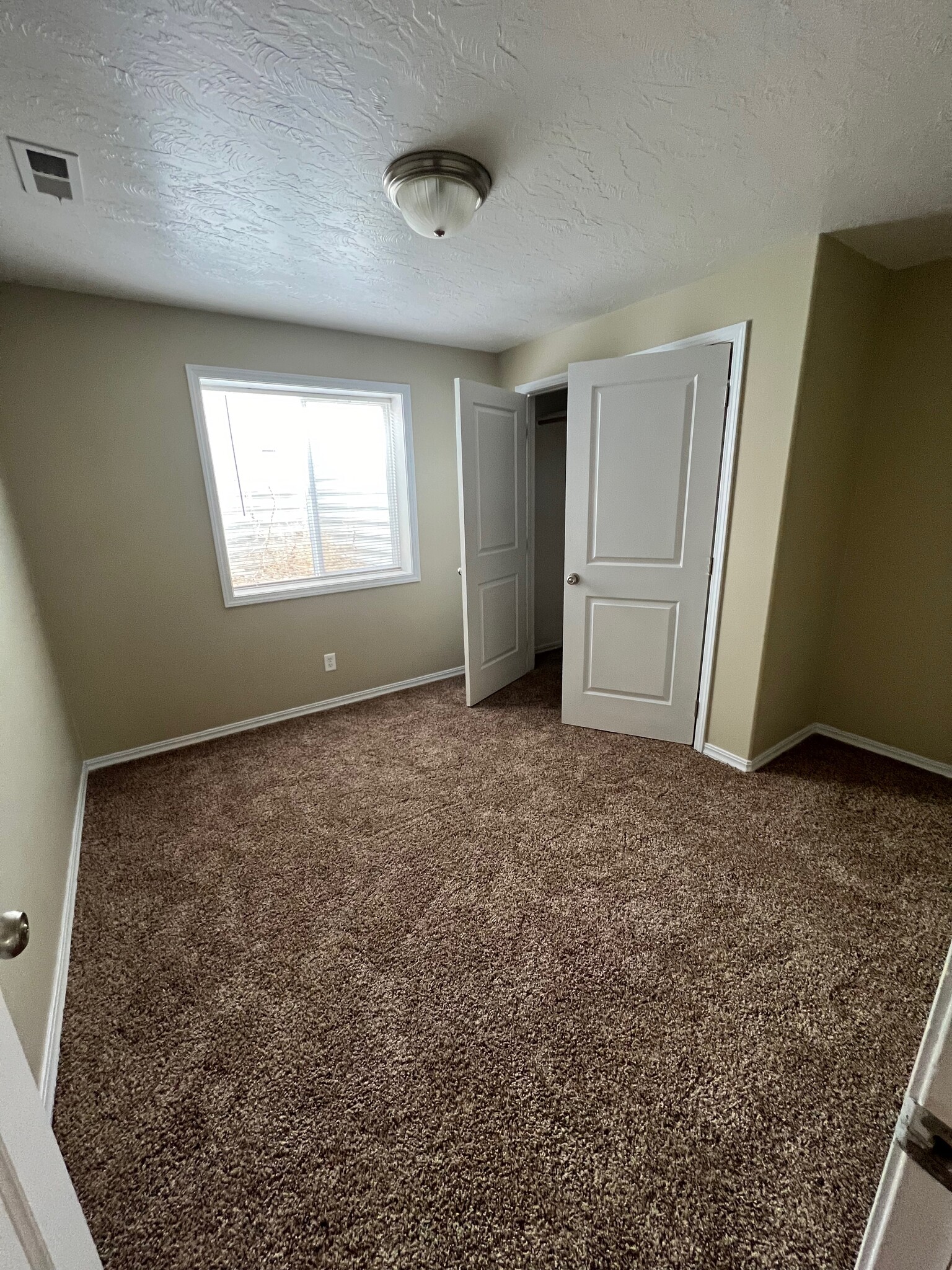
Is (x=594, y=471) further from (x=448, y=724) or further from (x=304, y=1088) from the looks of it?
(x=304, y=1088)

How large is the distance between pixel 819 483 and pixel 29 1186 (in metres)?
3.12

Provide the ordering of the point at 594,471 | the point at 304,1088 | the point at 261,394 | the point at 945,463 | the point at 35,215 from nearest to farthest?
the point at 304,1088 < the point at 35,215 < the point at 945,463 < the point at 594,471 < the point at 261,394

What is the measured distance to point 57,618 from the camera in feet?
8.26

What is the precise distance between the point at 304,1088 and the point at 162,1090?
0.36 m

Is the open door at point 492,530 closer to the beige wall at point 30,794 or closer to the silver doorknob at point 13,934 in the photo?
the beige wall at point 30,794

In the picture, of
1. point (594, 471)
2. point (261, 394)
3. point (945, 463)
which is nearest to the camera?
point (945, 463)

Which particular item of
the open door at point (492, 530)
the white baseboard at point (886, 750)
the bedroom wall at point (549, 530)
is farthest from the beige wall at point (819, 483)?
the bedroom wall at point (549, 530)

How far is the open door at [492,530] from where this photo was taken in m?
3.04

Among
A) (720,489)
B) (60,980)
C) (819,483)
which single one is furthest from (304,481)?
(819,483)

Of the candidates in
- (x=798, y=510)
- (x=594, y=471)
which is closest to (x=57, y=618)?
(x=594, y=471)

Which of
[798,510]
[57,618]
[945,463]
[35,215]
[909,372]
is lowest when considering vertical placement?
[57,618]

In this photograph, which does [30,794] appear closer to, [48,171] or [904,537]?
[48,171]

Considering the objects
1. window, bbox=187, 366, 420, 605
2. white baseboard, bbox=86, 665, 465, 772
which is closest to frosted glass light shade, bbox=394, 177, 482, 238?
window, bbox=187, 366, 420, 605

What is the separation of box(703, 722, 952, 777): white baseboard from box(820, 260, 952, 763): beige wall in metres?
0.04
